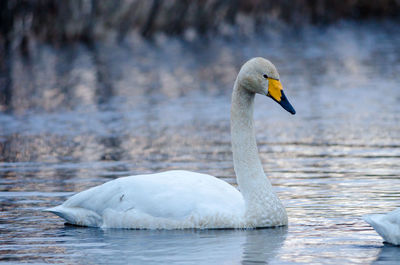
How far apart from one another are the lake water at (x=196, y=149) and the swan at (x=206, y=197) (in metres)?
0.14

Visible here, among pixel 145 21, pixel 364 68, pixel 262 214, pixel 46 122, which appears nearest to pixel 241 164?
pixel 262 214

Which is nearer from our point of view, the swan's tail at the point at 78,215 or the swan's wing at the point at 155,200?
the swan's wing at the point at 155,200

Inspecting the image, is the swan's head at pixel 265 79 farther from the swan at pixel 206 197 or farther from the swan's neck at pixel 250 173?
the swan's neck at pixel 250 173

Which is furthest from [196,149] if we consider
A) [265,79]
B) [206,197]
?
[206,197]

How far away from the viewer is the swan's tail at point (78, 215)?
32.1 feet

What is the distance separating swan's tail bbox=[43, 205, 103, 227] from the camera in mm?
9781

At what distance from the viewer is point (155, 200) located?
9.45 meters

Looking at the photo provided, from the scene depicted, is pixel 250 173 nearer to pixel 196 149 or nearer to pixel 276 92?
pixel 276 92

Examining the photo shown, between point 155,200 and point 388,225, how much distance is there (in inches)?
84.1

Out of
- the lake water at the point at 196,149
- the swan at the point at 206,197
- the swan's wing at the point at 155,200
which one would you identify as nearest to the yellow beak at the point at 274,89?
the swan at the point at 206,197

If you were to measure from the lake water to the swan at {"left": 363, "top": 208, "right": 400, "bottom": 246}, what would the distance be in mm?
123

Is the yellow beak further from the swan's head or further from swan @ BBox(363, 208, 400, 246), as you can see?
swan @ BBox(363, 208, 400, 246)

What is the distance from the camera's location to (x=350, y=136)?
52.3ft

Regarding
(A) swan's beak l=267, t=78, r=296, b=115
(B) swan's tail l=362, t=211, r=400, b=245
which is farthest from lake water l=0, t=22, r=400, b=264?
(A) swan's beak l=267, t=78, r=296, b=115
